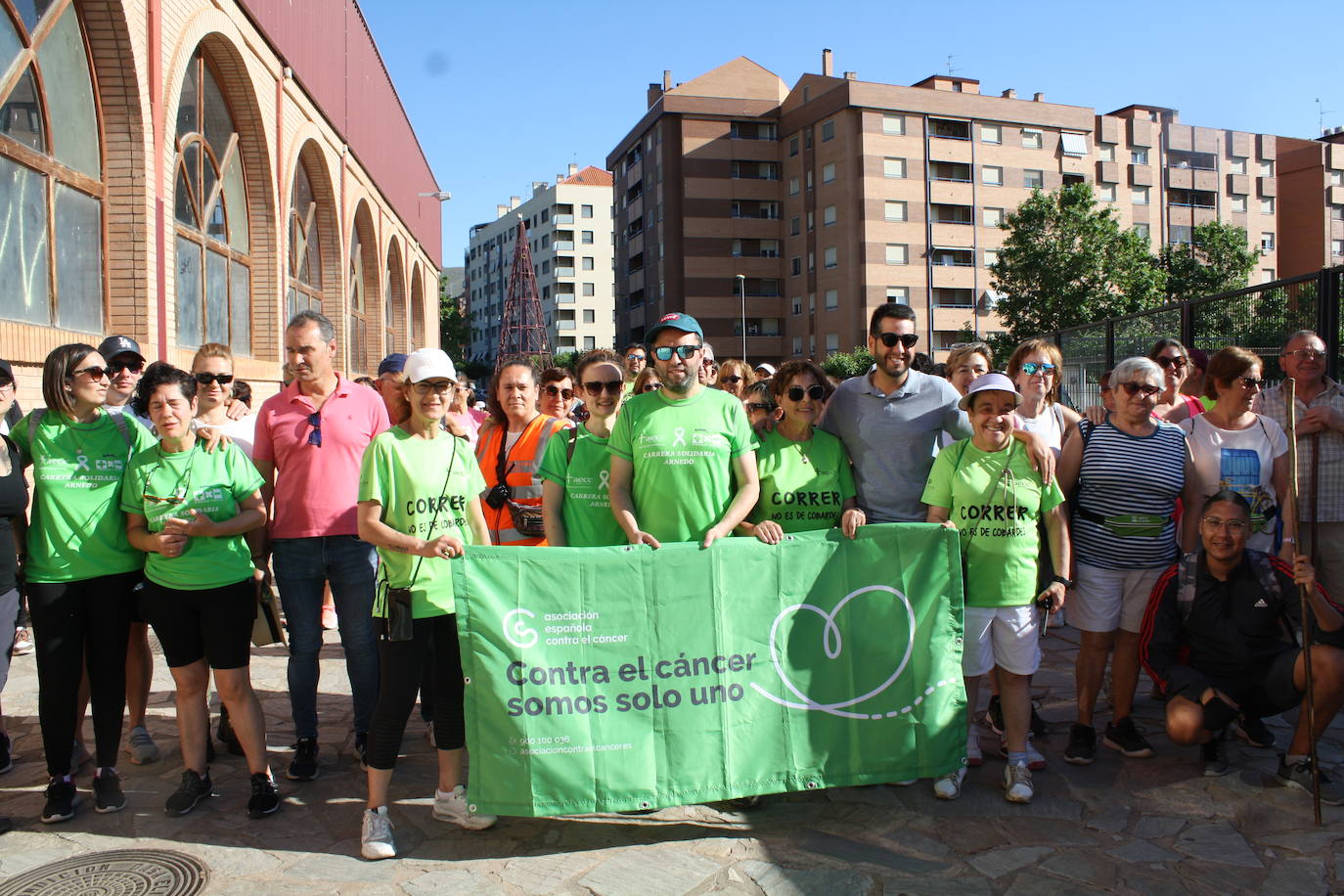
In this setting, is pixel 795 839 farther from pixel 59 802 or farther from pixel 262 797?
pixel 59 802

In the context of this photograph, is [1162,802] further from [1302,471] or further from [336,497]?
[336,497]

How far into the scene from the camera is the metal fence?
6945mm

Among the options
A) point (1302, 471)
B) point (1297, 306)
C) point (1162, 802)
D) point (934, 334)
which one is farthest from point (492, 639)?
point (934, 334)

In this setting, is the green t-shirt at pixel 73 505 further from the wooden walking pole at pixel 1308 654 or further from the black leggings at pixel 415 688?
the wooden walking pole at pixel 1308 654

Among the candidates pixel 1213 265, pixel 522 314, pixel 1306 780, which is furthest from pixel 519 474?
pixel 522 314

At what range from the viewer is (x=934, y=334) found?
63375mm

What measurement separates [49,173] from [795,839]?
29.4ft

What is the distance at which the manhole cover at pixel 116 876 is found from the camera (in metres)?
3.65

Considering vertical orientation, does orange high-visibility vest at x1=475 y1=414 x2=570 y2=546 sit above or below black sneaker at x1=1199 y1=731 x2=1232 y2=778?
above

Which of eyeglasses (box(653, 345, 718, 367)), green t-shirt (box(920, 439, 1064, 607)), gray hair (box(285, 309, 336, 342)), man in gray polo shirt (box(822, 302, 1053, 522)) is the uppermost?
gray hair (box(285, 309, 336, 342))

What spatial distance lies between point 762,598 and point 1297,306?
18.5 feet

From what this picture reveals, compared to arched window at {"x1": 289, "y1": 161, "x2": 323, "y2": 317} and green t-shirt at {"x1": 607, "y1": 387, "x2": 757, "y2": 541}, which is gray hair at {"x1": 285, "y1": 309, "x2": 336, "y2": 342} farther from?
arched window at {"x1": 289, "y1": 161, "x2": 323, "y2": 317}

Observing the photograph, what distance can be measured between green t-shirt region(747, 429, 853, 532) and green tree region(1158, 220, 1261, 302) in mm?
55026

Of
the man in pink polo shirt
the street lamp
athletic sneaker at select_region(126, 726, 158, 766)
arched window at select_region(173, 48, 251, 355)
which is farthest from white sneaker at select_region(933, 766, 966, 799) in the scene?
the street lamp
